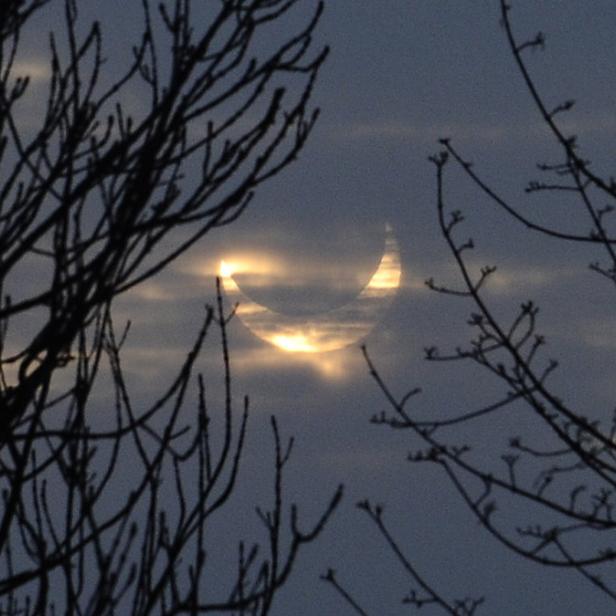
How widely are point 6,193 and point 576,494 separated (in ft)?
9.03

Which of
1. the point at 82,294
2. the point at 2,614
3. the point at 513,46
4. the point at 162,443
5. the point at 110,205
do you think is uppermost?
the point at 513,46

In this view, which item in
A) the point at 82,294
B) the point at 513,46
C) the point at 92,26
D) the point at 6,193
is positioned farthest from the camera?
the point at 513,46

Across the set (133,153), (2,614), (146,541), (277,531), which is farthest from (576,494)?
(133,153)

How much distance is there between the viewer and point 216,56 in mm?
3562

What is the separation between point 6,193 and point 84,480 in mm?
939

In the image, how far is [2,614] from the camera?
13.4 ft

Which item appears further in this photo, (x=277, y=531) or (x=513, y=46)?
(x=513, y=46)

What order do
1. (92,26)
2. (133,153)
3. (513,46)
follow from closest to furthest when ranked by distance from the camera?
(133,153), (92,26), (513,46)

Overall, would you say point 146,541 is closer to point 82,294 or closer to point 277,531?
point 277,531

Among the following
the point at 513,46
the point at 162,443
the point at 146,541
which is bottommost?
the point at 146,541

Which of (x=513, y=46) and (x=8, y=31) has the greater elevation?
(x=513, y=46)

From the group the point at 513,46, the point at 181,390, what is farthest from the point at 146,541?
the point at 513,46

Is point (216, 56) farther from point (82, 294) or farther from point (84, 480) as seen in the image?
point (84, 480)

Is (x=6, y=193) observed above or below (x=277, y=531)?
above
